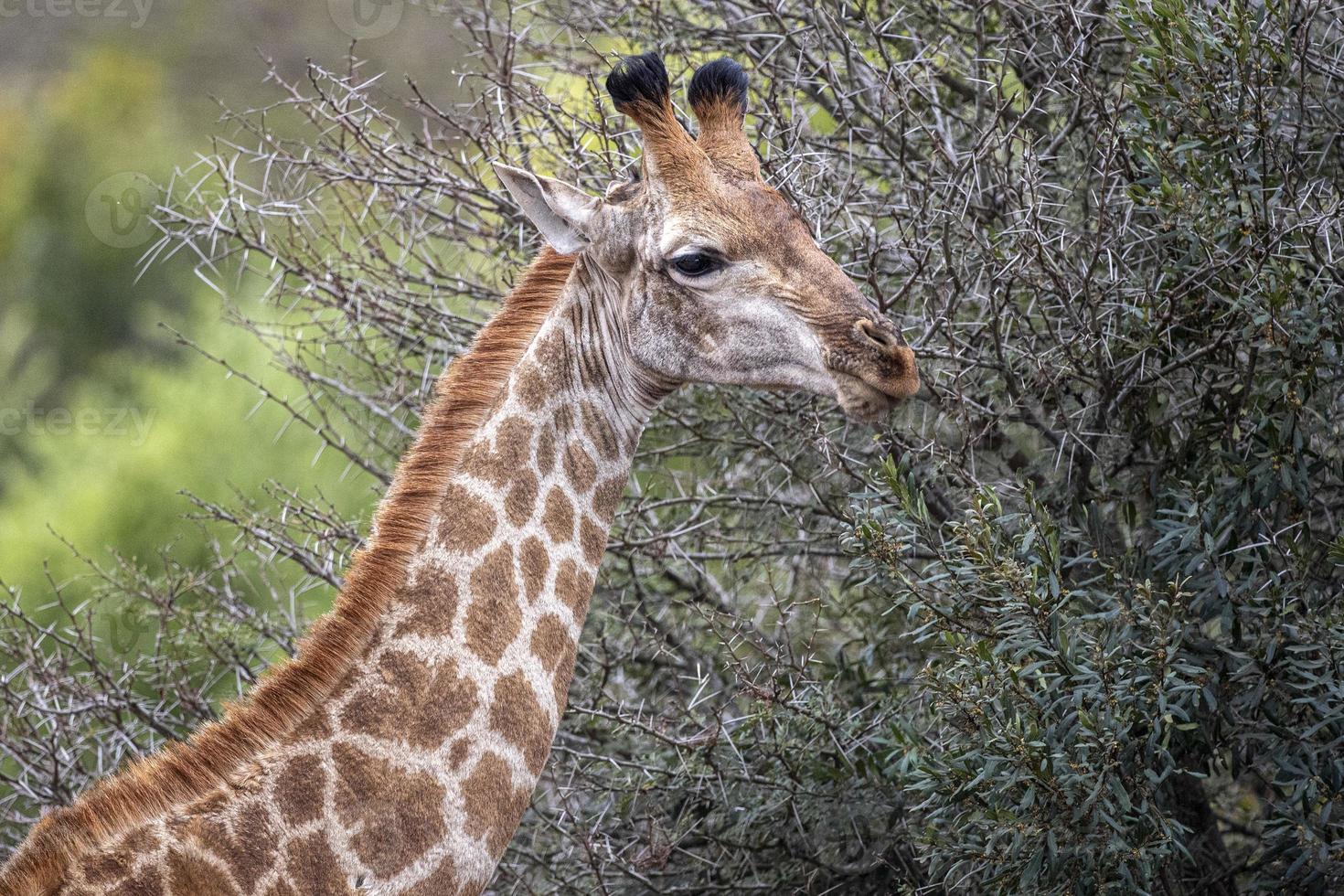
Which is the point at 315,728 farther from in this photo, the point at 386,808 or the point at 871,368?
the point at 871,368

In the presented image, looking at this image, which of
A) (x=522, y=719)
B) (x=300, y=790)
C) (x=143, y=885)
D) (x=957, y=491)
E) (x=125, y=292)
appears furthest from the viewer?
(x=125, y=292)

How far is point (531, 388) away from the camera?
147 inches

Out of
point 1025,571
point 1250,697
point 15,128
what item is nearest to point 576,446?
point 1025,571

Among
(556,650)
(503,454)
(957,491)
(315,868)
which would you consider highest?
(503,454)

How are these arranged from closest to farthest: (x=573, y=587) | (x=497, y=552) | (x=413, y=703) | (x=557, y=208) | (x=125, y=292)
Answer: (x=413, y=703)
(x=497, y=552)
(x=573, y=587)
(x=557, y=208)
(x=125, y=292)

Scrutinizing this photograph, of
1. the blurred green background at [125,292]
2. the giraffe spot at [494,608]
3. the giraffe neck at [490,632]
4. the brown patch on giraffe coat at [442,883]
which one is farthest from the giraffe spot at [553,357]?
the blurred green background at [125,292]

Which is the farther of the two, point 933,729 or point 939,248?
point 939,248

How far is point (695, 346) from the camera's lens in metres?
3.72

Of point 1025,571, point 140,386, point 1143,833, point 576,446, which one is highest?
point 576,446

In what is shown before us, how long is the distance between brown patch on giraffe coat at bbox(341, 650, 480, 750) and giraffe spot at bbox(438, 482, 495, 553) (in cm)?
32

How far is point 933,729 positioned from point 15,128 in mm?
33623

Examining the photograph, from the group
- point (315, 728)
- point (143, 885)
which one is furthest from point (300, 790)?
point (143, 885)

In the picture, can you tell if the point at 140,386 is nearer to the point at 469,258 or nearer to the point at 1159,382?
the point at 469,258

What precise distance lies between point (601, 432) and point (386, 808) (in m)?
1.19
